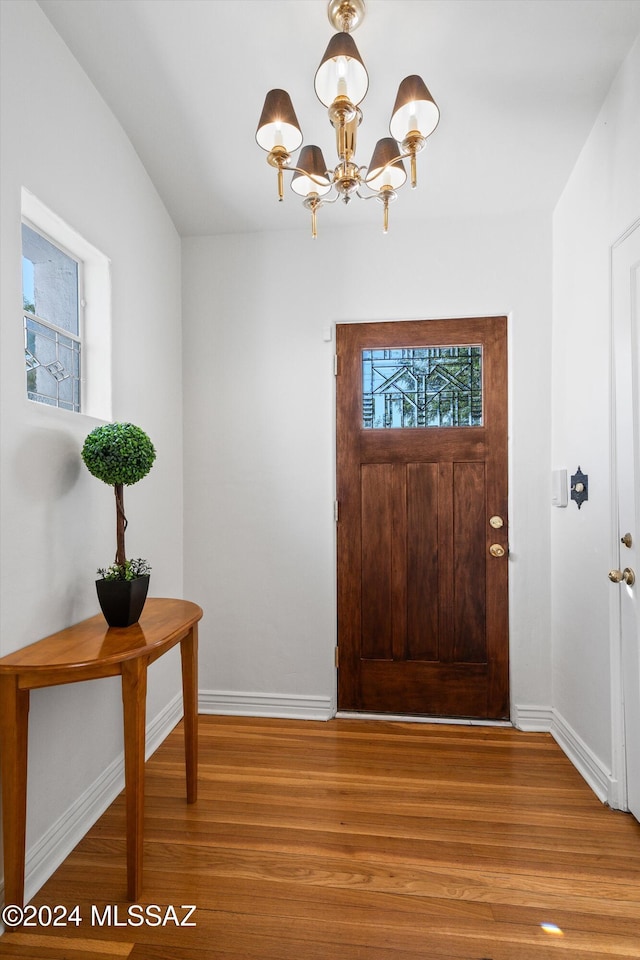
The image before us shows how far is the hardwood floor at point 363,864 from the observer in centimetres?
141

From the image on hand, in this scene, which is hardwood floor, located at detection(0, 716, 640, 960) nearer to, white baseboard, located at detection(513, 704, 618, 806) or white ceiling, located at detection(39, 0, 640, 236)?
white baseboard, located at detection(513, 704, 618, 806)

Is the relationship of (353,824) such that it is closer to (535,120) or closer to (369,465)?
(369,465)

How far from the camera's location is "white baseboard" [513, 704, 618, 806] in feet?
6.65

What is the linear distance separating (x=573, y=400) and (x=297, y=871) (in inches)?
85.3

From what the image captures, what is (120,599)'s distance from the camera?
1.75m

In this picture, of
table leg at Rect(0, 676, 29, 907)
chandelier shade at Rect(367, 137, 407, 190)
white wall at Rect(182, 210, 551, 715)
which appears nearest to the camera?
table leg at Rect(0, 676, 29, 907)

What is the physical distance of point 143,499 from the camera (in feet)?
8.06

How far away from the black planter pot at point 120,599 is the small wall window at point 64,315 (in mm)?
672

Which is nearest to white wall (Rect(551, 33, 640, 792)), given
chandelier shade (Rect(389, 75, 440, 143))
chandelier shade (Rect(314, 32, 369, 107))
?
chandelier shade (Rect(389, 75, 440, 143))

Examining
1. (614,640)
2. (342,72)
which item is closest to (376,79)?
(342,72)

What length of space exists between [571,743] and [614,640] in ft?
2.29

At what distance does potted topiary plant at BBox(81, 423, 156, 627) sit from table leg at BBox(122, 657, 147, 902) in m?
0.27

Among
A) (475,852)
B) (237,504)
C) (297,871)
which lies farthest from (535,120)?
(297,871)

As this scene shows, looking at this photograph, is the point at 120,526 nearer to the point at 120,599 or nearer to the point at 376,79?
the point at 120,599
